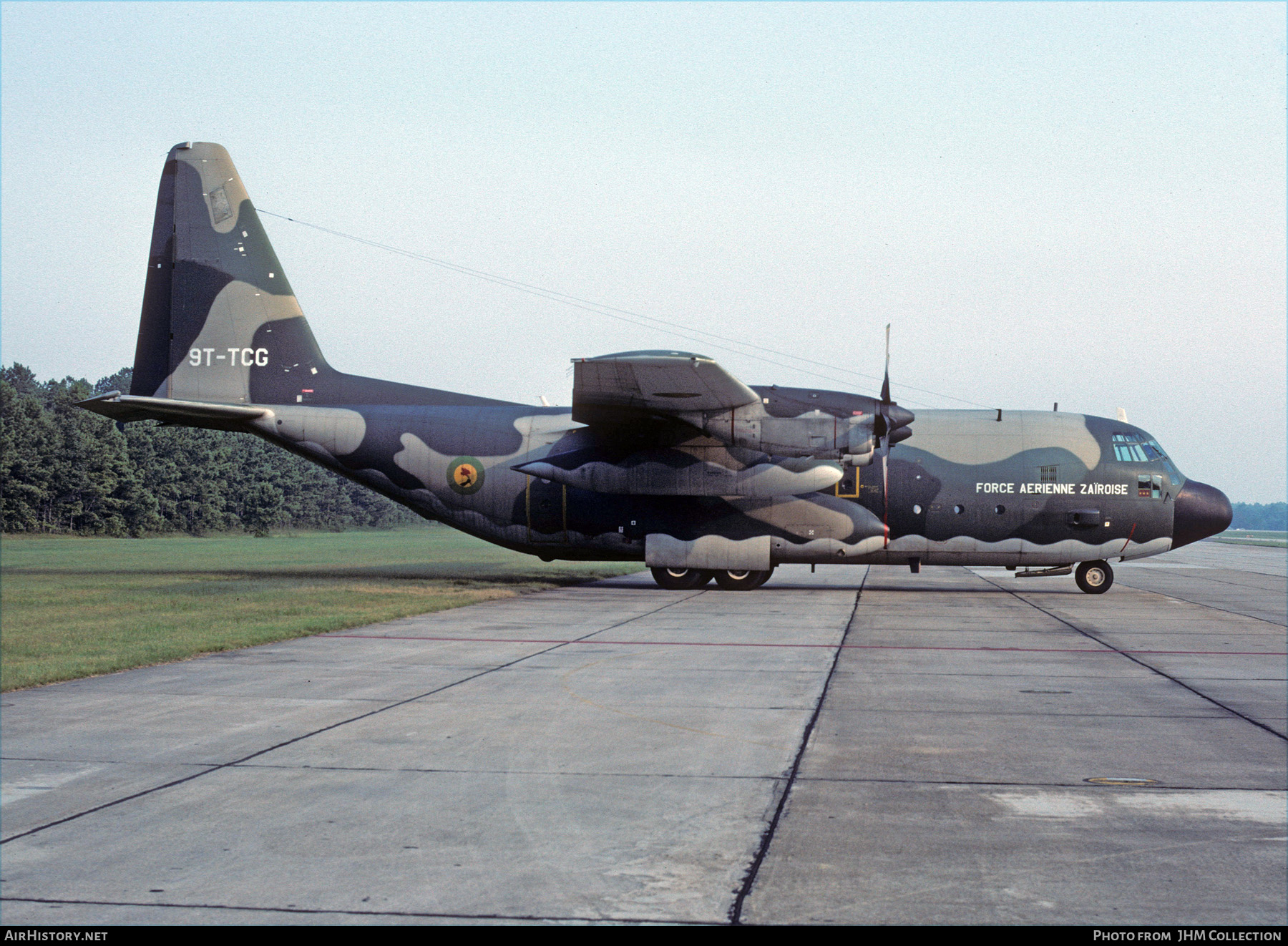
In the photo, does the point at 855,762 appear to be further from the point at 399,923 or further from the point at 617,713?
the point at 399,923

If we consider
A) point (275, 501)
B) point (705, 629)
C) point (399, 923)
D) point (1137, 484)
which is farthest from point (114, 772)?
point (275, 501)

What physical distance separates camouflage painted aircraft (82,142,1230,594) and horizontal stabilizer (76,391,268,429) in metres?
0.06

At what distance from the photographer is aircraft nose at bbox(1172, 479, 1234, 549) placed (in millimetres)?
24797

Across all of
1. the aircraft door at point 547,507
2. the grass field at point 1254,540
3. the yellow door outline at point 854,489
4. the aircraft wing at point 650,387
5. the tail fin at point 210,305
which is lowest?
the grass field at point 1254,540

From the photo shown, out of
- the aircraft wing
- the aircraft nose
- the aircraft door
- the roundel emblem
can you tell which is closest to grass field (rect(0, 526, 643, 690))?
the aircraft door

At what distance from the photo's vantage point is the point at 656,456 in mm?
24250

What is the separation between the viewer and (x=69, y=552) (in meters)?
42.3

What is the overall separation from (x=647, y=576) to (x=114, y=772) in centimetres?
2500

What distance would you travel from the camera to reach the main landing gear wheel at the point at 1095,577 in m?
26.0

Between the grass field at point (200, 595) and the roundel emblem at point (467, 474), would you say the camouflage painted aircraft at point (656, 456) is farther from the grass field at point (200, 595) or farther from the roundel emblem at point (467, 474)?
the grass field at point (200, 595)

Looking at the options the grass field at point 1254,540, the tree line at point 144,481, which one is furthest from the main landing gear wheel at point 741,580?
the grass field at point 1254,540

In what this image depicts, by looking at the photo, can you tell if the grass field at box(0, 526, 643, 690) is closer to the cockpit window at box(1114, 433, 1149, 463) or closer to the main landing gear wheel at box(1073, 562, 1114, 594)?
the main landing gear wheel at box(1073, 562, 1114, 594)

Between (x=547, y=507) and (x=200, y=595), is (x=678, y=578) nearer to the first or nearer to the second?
(x=547, y=507)

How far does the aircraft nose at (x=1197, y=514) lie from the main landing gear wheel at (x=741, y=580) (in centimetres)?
976
